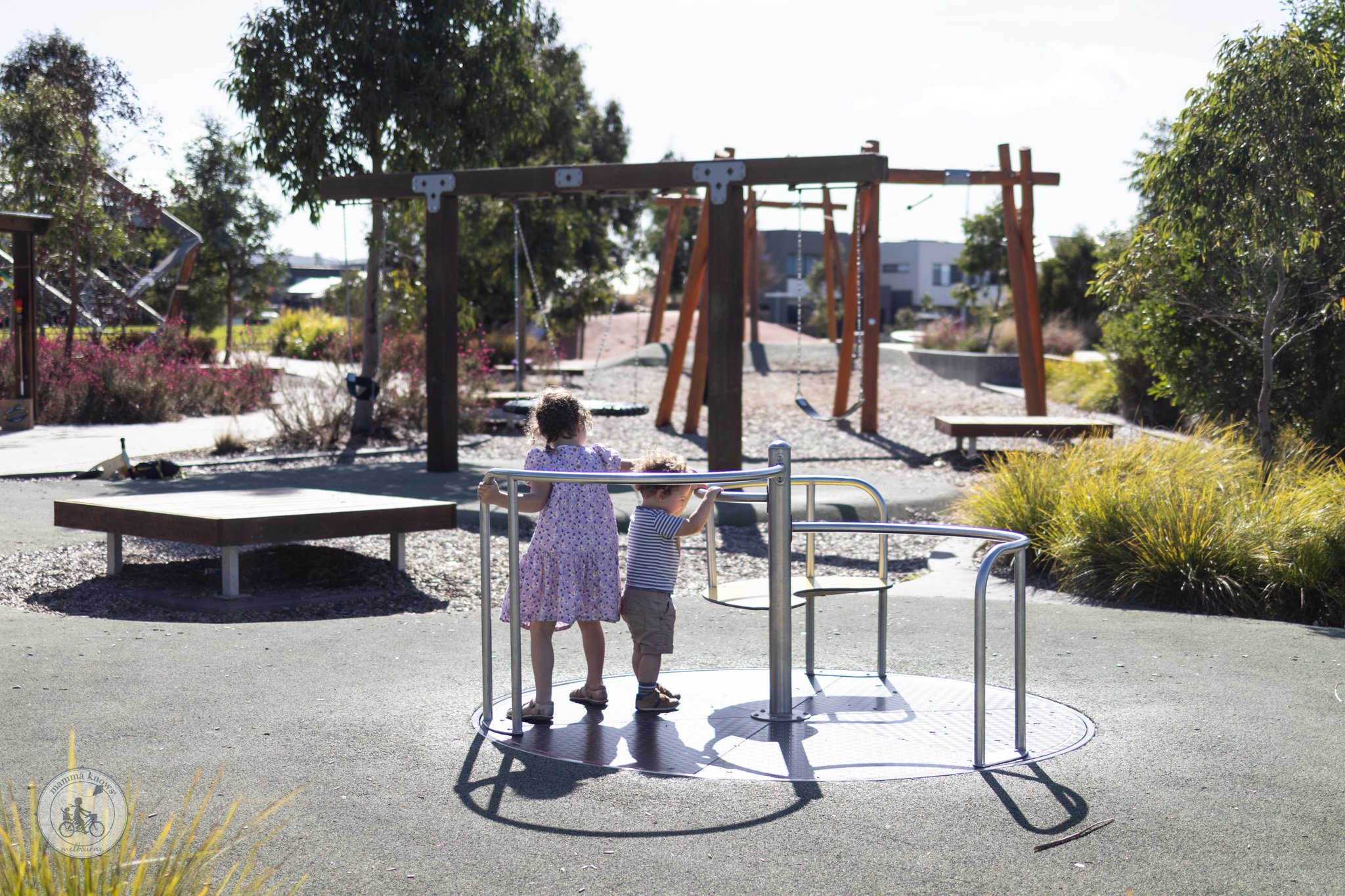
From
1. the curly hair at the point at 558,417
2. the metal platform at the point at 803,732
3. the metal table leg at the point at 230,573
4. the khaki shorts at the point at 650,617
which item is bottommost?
the metal platform at the point at 803,732

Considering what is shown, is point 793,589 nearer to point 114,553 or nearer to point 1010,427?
point 114,553

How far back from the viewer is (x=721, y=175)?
10453 millimetres

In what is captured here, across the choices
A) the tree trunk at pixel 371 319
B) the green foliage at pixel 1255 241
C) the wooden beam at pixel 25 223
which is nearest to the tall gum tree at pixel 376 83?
the tree trunk at pixel 371 319

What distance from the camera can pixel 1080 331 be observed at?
29625mm

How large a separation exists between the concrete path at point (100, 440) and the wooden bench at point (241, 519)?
4.63 meters

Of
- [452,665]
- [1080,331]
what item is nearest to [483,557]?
[452,665]

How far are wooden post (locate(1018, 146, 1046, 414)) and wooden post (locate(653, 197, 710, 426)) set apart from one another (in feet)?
13.2

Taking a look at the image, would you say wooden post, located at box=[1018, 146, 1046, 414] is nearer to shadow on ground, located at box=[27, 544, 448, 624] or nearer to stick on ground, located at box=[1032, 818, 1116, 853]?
shadow on ground, located at box=[27, 544, 448, 624]

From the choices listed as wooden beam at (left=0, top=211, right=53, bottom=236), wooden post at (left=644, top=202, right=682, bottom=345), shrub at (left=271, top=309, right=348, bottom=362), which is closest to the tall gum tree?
wooden beam at (left=0, top=211, right=53, bottom=236)

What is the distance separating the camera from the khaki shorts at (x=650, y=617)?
15.8 feet

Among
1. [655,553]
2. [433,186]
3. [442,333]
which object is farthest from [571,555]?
[433,186]

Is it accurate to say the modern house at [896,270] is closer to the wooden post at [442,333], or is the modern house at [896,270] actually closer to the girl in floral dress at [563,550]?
the wooden post at [442,333]

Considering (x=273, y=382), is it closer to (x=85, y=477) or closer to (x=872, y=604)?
(x=85, y=477)

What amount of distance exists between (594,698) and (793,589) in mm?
865
